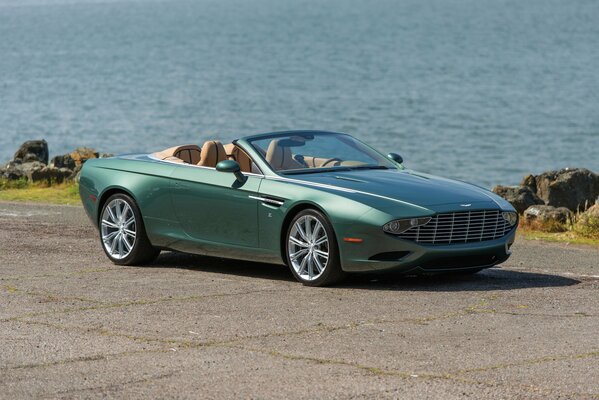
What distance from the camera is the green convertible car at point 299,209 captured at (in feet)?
38.5

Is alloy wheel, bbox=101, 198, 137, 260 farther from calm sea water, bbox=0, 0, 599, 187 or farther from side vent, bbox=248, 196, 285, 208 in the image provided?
calm sea water, bbox=0, 0, 599, 187

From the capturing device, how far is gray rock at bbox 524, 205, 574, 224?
17469 mm

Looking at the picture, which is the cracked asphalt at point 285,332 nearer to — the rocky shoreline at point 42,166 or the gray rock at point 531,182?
the gray rock at point 531,182

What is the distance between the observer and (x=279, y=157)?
13.0m

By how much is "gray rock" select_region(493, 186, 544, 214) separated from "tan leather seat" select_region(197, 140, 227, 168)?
671 centimetres

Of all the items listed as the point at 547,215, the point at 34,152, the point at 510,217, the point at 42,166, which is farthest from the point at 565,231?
the point at 34,152

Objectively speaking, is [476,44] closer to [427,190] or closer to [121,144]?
[121,144]

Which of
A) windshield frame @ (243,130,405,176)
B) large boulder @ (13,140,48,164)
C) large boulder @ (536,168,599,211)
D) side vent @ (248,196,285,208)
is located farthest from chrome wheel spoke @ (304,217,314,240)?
large boulder @ (13,140,48,164)

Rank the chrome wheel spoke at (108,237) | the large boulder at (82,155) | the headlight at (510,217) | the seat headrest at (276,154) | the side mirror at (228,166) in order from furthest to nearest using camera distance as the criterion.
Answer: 1. the large boulder at (82,155)
2. the chrome wheel spoke at (108,237)
3. the seat headrest at (276,154)
4. the side mirror at (228,166)
5. the headlight at (510,217)

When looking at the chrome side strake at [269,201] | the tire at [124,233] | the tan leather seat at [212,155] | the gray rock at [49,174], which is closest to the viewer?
the chrome side strake at [269,201]

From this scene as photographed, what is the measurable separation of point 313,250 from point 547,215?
249 inches

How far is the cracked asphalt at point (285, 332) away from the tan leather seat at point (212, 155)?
1016mm

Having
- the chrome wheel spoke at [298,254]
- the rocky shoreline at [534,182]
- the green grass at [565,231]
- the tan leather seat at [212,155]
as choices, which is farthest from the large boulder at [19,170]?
the chrome wheel spoke at [298,254]

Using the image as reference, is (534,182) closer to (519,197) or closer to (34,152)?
(519,197)
